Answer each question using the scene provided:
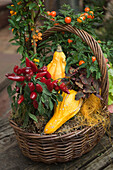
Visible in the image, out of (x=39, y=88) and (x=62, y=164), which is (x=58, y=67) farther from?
(x=62, y=164)

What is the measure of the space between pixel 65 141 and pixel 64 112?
17 cm

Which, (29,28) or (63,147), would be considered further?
(29,28)

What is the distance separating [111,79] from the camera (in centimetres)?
148

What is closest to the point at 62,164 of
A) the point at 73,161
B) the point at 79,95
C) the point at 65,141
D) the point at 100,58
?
the point at 73,161

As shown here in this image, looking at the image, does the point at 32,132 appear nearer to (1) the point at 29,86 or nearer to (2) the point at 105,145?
(1) the point at 29,86

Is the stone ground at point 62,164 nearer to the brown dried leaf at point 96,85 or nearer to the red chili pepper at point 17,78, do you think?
the brown dried leaf at point 96,85

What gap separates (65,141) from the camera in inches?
42.4

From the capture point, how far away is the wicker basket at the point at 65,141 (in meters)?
1.07

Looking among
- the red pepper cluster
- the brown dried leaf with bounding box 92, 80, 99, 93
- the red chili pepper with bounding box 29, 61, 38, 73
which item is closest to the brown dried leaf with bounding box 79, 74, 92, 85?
the brown dried leaf with bounding box 92, 80, 99, 93

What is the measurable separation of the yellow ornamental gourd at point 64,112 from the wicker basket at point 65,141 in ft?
0.19

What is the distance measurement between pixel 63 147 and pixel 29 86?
38cm

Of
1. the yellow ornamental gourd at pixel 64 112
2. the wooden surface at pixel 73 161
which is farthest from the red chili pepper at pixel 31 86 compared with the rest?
the wooden surface at pixel 73 161

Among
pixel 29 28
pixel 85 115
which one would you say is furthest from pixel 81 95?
pixel 29 28

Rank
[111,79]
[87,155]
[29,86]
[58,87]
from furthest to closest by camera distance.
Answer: [111,79] → [87,155] → [58,87] → [29,86]
